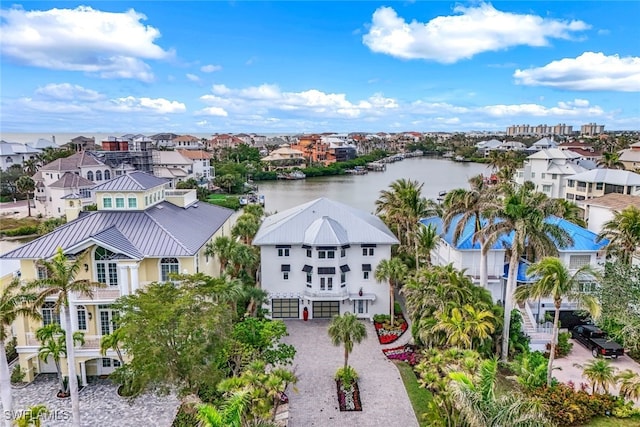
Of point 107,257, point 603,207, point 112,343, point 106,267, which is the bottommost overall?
point 112,343

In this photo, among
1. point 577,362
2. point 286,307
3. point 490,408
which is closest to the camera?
point 490,408

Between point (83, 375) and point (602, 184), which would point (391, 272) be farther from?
point (602, 184)

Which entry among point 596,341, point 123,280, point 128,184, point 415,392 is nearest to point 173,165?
point 128,184

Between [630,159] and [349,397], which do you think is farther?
[630,159]

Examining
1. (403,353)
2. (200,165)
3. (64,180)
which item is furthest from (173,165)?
(403,353)

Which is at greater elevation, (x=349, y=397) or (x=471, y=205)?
(x=471, y=205)

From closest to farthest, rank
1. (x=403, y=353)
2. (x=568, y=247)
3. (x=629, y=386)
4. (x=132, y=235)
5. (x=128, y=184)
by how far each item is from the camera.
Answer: (x=629, y=386) → (x=132, y=235) → (x=403, y=353) → (x=128, y=184) → (x=568, y=247)
